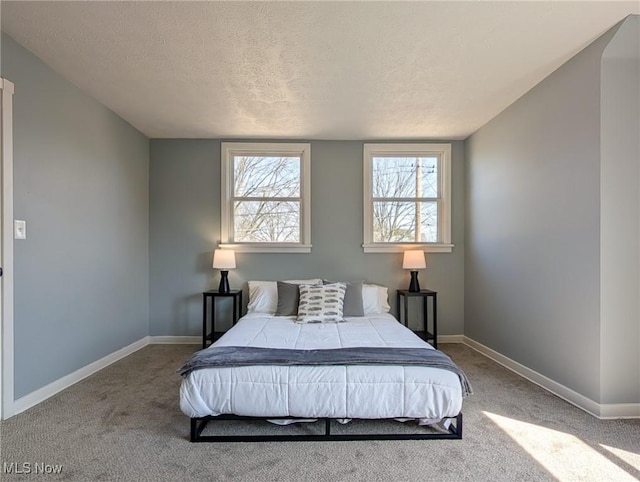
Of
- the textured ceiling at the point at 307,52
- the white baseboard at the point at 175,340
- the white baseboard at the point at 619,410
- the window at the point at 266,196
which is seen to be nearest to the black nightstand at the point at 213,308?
the white baseboard at the point at 175,340

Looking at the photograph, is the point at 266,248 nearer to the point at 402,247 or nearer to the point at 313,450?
the point at 402,247

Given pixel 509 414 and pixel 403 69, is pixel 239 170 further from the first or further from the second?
pixel 509 414

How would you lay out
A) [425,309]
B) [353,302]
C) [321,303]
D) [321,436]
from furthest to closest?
[425,309]
[353,302]
[321,303]
[321,436]

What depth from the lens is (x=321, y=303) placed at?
3.39 metres

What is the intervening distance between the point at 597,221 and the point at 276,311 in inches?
110

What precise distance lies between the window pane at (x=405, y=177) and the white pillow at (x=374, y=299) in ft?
3.97

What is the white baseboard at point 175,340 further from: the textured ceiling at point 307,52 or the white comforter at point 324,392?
the textured ceiling at point 307,52

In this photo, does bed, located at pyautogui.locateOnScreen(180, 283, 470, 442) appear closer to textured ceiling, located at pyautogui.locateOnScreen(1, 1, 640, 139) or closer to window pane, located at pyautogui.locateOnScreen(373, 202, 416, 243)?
textured ceiling, located at pyautogui.locateOnScreen(1, 1, 640, 139)

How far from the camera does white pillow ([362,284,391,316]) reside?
3719mm

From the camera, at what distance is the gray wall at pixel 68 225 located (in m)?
2.41

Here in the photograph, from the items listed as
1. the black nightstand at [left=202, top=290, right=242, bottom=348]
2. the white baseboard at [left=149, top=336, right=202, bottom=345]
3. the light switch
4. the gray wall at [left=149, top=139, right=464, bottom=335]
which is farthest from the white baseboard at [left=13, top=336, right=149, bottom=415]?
the light switch

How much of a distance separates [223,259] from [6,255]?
6.33 feet

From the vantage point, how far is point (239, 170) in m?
4.34

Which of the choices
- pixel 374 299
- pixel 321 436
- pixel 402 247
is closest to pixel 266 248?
pixel 374 299
